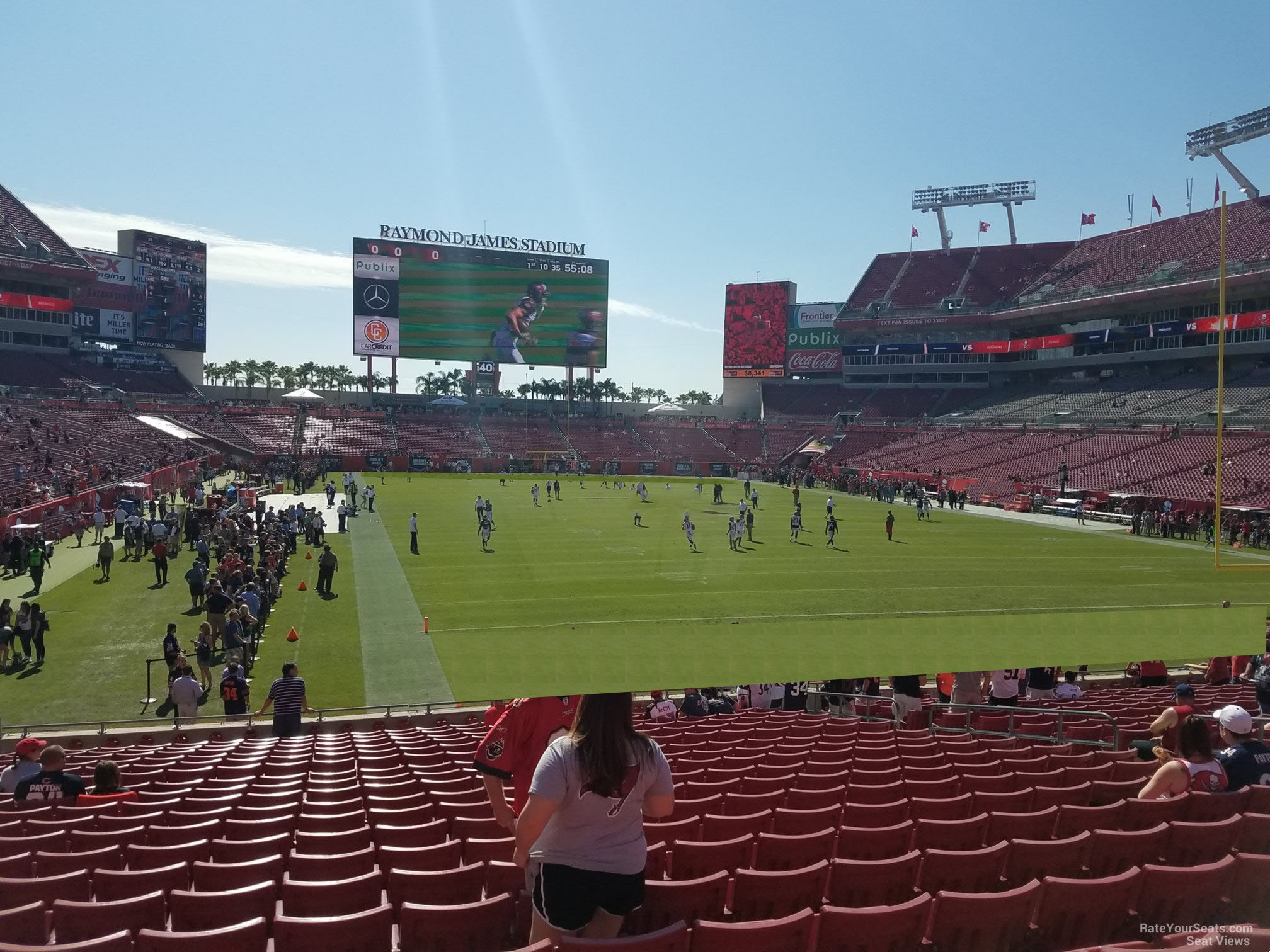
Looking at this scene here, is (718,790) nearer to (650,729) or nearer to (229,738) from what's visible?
(650,729)

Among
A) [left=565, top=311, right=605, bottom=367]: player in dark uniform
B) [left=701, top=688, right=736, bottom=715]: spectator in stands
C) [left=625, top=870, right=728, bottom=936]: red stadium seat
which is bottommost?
[left=701, top=688, right=736, bottom=715]: spectator in stands

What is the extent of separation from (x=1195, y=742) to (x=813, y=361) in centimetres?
9677

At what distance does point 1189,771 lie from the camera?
545cm

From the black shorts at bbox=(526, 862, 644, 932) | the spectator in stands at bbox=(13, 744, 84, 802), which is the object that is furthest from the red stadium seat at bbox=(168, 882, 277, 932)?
the spectator in stands at bbox=(13, 744, 84, 802)

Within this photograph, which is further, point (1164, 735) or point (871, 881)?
point (1164, 735)

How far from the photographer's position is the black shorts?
337cm

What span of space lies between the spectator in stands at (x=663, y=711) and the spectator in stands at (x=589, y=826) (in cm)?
898

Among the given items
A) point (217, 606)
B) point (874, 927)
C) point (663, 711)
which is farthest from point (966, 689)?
point (217, 606)

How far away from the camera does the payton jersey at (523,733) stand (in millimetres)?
4195

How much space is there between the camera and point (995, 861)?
4.65 meters

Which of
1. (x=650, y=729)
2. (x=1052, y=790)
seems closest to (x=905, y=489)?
(x=650, y=729)

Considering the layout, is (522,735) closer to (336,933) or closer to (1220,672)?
(336,933)

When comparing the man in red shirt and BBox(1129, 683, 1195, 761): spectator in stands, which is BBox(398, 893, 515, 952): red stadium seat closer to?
the man in red shirt

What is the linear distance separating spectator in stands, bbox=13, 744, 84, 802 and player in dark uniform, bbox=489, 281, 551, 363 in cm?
7612
